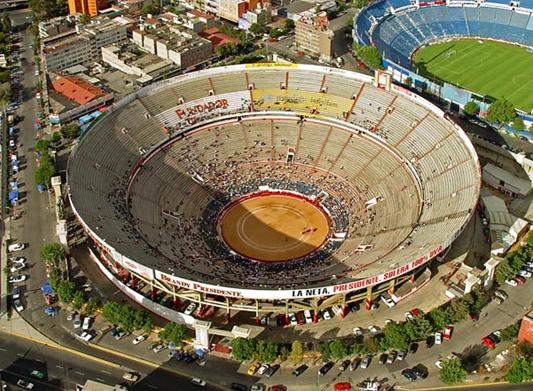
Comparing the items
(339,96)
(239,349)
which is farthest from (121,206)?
(339,96)

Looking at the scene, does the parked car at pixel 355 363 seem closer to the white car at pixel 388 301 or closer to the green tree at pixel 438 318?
the white car at pixel 388 301

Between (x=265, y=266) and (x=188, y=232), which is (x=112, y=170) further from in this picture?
(x=265, y=266)

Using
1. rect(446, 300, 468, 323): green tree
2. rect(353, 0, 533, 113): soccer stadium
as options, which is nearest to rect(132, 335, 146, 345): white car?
rect(446, 300, 468, 323): green tree

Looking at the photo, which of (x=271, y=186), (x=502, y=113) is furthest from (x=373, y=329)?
(x=502, y=113)

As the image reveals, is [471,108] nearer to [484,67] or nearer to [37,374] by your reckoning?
[484,67]

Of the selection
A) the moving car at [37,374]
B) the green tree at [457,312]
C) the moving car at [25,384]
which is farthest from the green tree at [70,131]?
the green tree at [457,312]

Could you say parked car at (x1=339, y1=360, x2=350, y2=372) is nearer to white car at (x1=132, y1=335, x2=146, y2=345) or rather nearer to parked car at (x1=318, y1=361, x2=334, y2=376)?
parked car at (x1=318, y1=361, x2=334, y2=376)
